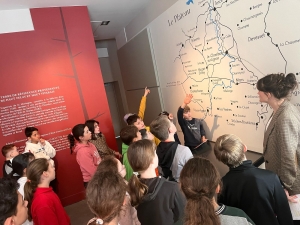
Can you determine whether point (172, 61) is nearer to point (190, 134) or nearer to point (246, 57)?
point (190, 134)

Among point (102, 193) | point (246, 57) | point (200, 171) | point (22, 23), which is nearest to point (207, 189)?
point (200, 171)

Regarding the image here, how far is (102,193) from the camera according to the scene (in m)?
1.07

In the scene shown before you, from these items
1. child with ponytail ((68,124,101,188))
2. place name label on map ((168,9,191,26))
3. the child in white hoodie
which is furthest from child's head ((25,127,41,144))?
place name label on map ((168,9,191,26))

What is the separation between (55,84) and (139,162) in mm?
2485

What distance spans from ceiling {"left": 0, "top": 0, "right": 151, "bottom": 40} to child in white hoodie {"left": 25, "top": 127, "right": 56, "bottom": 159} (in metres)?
1.68

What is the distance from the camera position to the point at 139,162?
1400mm

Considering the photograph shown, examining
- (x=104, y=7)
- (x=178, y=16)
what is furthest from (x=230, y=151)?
(x=104, y=7)

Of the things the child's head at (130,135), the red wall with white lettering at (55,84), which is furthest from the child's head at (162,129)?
the red wall with white lettering at (55,84)

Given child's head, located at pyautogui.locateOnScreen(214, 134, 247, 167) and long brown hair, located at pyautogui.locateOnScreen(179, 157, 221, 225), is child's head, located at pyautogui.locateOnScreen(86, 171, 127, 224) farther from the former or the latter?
child's head, located at pyautogui.locateOnScreen(214, 134, 247, 167)

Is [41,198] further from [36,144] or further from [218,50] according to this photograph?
[218,50]

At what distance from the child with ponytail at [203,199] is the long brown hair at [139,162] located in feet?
1.24

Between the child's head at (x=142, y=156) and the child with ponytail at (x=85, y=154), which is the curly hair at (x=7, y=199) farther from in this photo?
the child with ponytail at (x=85, y=154)

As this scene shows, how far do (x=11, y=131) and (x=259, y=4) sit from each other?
3.40 meters

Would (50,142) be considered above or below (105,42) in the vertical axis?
below
